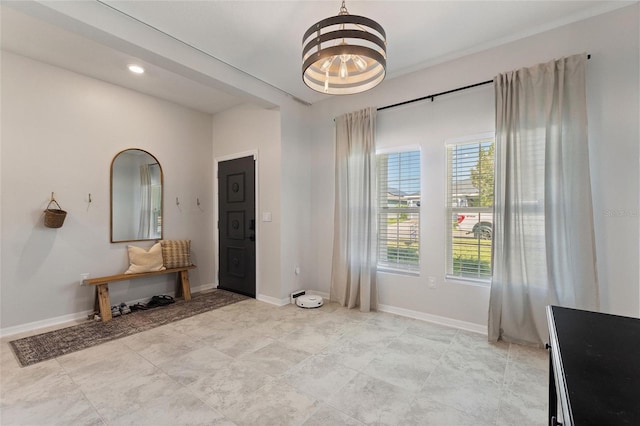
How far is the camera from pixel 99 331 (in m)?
2.92

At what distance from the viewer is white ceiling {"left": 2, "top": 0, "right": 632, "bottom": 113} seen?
2240mm

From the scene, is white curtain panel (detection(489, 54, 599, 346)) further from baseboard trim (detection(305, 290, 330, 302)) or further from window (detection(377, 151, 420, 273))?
baseboard trim (detection(305, 290, 330, 302))

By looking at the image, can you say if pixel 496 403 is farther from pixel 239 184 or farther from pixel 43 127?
pixel 43 127

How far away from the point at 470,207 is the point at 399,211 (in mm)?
783

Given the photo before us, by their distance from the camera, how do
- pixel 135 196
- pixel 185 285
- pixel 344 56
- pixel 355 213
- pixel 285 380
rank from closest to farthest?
pixel 344 56
pixel 285 380
pixel 355 213
pixel 135 196
pixel 185 285

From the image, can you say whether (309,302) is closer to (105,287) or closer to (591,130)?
(105,287)

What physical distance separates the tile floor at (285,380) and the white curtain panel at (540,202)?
0.47 metres

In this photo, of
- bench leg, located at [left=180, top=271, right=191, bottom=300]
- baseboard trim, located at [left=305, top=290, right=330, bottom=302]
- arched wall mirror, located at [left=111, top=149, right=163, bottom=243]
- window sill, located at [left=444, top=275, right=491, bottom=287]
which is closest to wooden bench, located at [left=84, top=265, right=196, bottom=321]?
bench leg, located at [left=180, top=271, right=191, bottom=300]

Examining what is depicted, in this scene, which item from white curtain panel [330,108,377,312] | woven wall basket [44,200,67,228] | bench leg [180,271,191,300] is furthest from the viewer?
bench leg [180,271,191,300]

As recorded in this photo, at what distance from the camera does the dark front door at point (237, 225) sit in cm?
417

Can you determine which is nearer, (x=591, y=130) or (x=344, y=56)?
(x=344, y=56)

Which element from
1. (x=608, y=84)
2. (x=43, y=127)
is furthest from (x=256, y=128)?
(x=608, y=84)

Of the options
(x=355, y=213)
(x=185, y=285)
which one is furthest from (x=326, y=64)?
(x=185, y=285)

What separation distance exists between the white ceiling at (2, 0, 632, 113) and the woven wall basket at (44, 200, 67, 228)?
164cm
